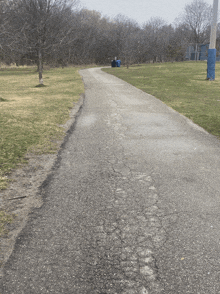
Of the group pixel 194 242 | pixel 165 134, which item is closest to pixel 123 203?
pixel 194 242

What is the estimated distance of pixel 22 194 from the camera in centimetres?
372

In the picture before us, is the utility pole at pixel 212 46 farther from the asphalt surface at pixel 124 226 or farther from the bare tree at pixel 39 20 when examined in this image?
the asphalt surface at pixel 124 226

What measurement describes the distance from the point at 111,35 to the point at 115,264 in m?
69.3

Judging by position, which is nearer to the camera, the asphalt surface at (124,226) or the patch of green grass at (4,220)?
the asphalt surface at (124,226)

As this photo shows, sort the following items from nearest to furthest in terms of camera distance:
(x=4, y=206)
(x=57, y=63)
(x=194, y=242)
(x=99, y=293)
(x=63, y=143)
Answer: (x=99, y=293), (x=194, y=242), (x=4, y=206), (x=63, y=143), (x=57, y=63)

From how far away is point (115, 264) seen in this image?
2.41m

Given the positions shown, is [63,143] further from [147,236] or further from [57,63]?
[57,63]

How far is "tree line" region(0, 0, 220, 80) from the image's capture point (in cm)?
1673

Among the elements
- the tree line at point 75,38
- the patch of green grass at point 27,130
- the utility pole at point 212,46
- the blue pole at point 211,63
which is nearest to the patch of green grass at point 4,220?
the patch of green grass at point 27,130

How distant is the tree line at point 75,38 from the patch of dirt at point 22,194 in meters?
8.72

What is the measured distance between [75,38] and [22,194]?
2302cm

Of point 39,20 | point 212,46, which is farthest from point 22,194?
point 212,46

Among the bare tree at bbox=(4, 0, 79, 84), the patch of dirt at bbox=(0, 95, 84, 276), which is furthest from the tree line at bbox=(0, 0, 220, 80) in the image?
the patch of dirt at bbox=(0, 95, 84, 276)

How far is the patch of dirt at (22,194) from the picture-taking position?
2.75 metres
